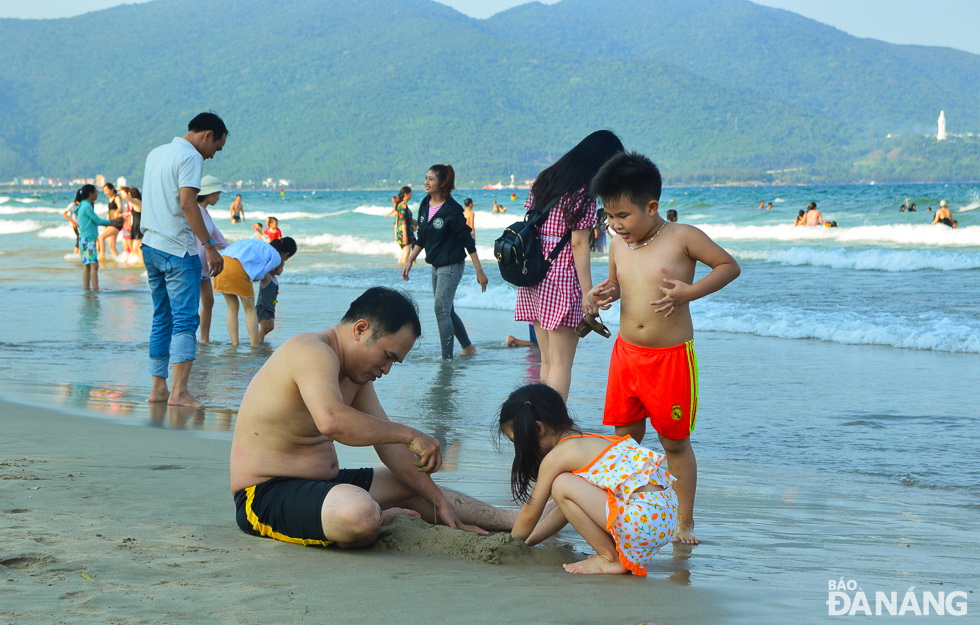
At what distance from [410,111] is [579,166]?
14879 centimetres

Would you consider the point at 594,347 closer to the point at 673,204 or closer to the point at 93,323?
the point at 93,323

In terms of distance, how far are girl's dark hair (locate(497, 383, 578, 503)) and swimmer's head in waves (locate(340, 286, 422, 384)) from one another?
0.46m

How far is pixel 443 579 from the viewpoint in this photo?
3145mm

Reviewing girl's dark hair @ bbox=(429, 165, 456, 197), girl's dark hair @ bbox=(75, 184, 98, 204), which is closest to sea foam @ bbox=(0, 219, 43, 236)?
girl's dark hair @ bbox=(75, 184, 98, 204)

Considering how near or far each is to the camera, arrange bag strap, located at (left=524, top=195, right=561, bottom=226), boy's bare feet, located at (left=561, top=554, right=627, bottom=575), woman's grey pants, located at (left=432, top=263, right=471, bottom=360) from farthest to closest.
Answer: woman's grey pants, located at (left=432, top=263, right=471, bottom=360) < bag strap, located at (left=524, top=195, right=561, bottom=226) < boy's bare feet, located at (left=561, top=554, right=627, bottom=575)

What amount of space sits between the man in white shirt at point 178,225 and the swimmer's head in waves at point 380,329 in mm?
3045

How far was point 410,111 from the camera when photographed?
493 ft

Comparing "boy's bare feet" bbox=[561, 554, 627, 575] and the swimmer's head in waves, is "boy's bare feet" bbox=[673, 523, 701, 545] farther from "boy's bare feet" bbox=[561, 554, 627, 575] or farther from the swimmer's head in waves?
the swimmer's head in waves

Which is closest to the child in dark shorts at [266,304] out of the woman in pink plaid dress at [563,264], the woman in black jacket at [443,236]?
the woman in black jacket at [443,236]

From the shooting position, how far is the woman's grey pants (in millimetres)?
8945

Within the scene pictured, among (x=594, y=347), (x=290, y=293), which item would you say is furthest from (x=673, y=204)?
(x=594, y=347)

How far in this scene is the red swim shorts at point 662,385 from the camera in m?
3.99

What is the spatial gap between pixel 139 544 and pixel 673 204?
162 feet

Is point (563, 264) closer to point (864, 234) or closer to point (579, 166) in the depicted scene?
point (579, 166)
